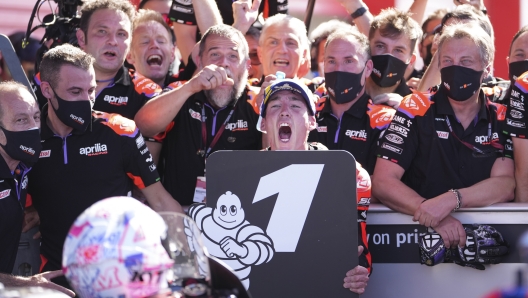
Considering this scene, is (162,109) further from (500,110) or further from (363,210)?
(500,110)

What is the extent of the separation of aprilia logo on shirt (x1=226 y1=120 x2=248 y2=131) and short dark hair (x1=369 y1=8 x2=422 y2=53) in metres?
1.29

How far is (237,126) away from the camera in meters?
5.58

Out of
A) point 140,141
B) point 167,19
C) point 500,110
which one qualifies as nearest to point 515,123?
point 500,110

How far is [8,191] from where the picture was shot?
4.79 meters

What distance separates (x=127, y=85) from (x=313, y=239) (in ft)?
6.60

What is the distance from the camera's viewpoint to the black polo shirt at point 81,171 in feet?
16.2

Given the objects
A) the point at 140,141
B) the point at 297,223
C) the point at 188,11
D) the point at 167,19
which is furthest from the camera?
the point at 167,19

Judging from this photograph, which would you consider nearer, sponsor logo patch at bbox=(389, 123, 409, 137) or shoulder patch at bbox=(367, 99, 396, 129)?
sponsor logo patch at bbox=(389, 123, 409, 137)

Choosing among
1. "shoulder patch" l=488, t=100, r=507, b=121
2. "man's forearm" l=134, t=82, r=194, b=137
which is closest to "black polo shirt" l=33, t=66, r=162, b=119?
"man's forearm" l=134, t=82, r=194, b=137

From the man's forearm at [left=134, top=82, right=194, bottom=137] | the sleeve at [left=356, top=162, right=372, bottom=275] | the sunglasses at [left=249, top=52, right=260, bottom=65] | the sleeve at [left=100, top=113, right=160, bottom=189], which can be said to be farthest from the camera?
the sunglasses at [left=249, top=52, right=260, bottom=65]

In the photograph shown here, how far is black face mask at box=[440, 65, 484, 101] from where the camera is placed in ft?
17.1

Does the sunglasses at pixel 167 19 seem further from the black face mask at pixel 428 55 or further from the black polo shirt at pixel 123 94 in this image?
the black face mask at pixel 428 55

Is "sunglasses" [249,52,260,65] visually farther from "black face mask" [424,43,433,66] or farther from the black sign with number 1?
the black sign with number 1

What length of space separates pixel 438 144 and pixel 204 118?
1512 millimetres
